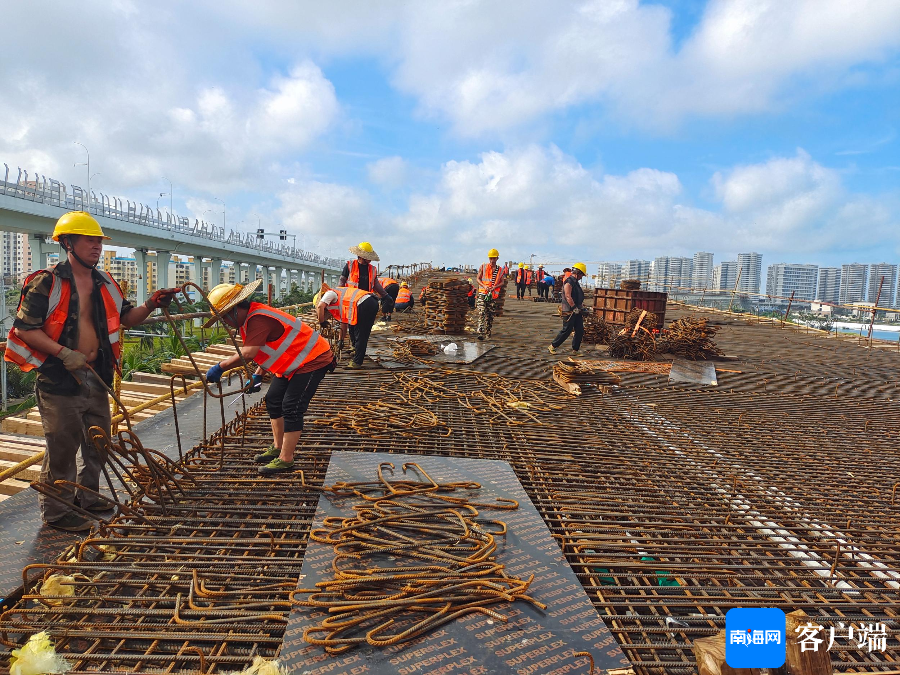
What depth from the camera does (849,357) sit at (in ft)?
33.6

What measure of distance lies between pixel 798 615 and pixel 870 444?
3820mm

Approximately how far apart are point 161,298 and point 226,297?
36 cm

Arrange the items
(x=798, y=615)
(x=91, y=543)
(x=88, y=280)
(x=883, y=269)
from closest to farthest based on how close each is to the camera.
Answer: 1. (x=798, y=615)
2. (x=91, y=543)
3. (x=88, y=280)
4. (x=883, y=269)

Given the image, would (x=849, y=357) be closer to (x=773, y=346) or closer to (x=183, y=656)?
(x=773, y=346)

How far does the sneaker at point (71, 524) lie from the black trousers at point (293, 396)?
3.85ft

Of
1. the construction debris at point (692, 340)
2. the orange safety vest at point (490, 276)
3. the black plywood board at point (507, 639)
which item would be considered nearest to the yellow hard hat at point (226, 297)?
the black plywood board at point (507, 639)

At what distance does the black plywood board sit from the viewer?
1.85 meters

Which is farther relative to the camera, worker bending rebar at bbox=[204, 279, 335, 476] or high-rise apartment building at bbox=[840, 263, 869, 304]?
high-rise apartment building at bbox=[840, 263, 869, 304]

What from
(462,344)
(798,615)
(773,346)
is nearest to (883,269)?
(773,346)

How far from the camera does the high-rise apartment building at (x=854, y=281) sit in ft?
179

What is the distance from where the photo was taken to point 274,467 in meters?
3.54

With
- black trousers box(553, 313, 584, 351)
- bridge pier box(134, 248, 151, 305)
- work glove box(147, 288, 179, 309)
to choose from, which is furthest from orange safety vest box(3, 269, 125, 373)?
bridge pier box(134, 248, 151, 305)

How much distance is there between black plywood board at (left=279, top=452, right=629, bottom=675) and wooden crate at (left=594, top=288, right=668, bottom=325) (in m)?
9.69

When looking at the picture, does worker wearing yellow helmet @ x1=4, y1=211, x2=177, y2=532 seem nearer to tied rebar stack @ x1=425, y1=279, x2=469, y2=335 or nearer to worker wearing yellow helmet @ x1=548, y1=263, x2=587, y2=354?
worker wearing yellow helmet @ x1=548, y1=263, x2=587, y2=354
